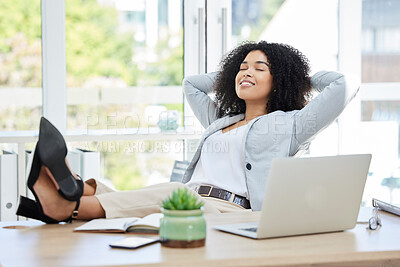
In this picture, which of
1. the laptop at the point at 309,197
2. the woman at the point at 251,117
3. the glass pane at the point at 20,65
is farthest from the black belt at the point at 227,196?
the glass pane at the point at 20,65

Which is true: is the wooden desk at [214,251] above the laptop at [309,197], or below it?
below

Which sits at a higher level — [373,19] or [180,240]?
[373,19]

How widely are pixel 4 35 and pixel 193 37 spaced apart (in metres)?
1.19

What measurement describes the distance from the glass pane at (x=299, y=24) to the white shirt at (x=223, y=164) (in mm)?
1285

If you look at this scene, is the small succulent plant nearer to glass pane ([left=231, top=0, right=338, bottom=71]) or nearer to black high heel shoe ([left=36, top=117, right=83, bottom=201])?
black high heel shoe ([left=36, top=117, right=83, bottom=201])

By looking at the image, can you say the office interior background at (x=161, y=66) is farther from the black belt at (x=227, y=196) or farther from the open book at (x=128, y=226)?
the open book at (x=128, y=226)

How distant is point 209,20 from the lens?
365 centimetres

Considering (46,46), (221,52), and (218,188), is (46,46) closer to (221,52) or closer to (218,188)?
(221,52)

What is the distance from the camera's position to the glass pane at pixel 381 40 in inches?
139

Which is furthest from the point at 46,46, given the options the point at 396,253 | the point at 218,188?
the point at 396,253

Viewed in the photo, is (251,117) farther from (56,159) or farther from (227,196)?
(56,159)

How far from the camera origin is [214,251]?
1.24m

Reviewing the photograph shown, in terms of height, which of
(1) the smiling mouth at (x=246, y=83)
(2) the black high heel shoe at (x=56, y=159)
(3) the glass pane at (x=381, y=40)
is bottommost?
(2) the black high heel shoe at (x=56, y=159)

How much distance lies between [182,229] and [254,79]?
141cm
